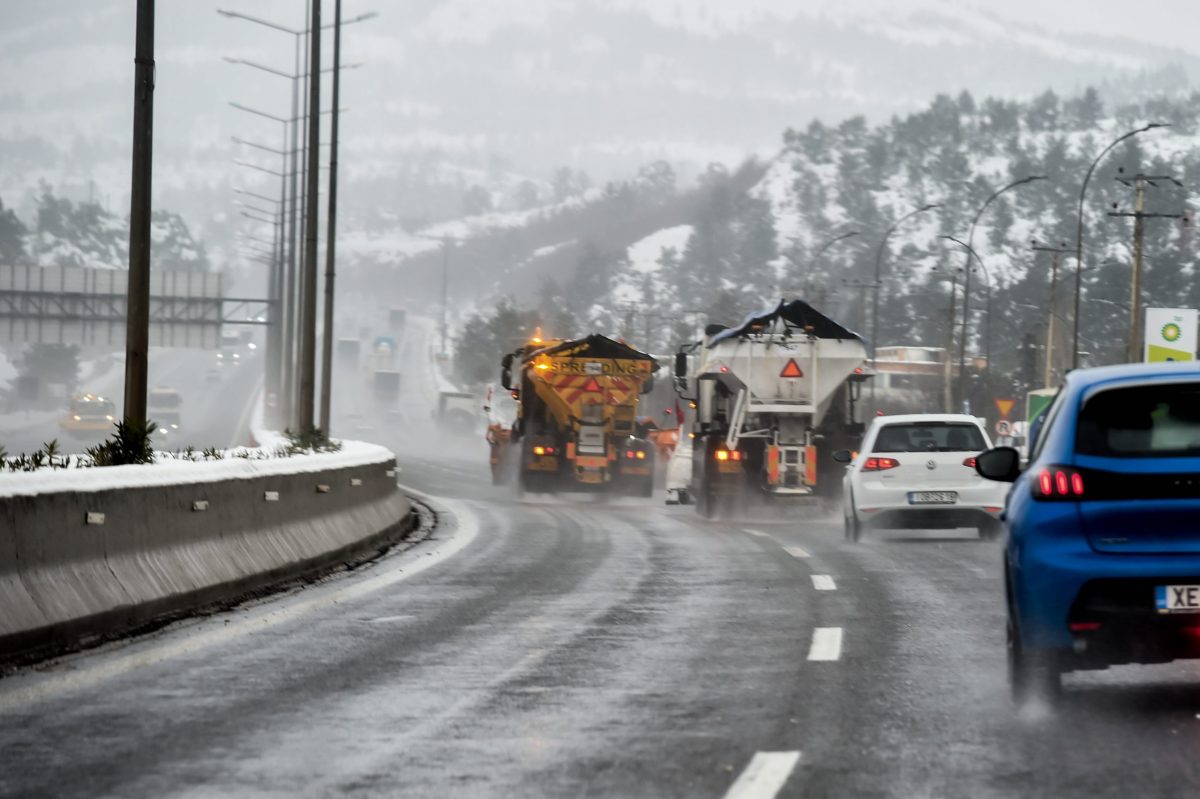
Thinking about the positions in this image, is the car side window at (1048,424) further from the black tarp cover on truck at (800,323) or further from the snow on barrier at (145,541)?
the black tarp cover on truck at (800,323)

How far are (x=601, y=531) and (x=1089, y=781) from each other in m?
18.6

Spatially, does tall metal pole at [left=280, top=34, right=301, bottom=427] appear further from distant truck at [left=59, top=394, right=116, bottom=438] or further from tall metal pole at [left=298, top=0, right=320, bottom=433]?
tall metal pole at [left=298, top=0, right=320, bottom=433]

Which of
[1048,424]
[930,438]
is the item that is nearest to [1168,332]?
[930,438]

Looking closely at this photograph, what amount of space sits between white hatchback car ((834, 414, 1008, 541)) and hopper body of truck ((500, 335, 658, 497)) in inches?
627

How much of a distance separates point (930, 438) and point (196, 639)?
46.2ft

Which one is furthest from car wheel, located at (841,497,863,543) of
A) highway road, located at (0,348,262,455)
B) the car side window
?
highway road, located at (0,348,262,455)

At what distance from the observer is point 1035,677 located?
864 cm

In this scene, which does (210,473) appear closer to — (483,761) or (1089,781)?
(483,761)

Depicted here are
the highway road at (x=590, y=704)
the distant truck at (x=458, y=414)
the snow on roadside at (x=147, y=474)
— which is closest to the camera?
the highway road at (x=590, y=704)

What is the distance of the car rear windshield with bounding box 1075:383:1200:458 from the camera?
849cm

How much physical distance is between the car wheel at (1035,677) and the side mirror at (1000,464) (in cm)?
112

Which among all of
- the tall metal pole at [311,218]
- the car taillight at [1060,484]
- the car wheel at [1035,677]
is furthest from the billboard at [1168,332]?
the car taillight at [1060,484]

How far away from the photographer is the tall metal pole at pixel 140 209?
57.2ft

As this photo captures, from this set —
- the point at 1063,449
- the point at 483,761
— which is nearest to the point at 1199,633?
the point at 1063,449
